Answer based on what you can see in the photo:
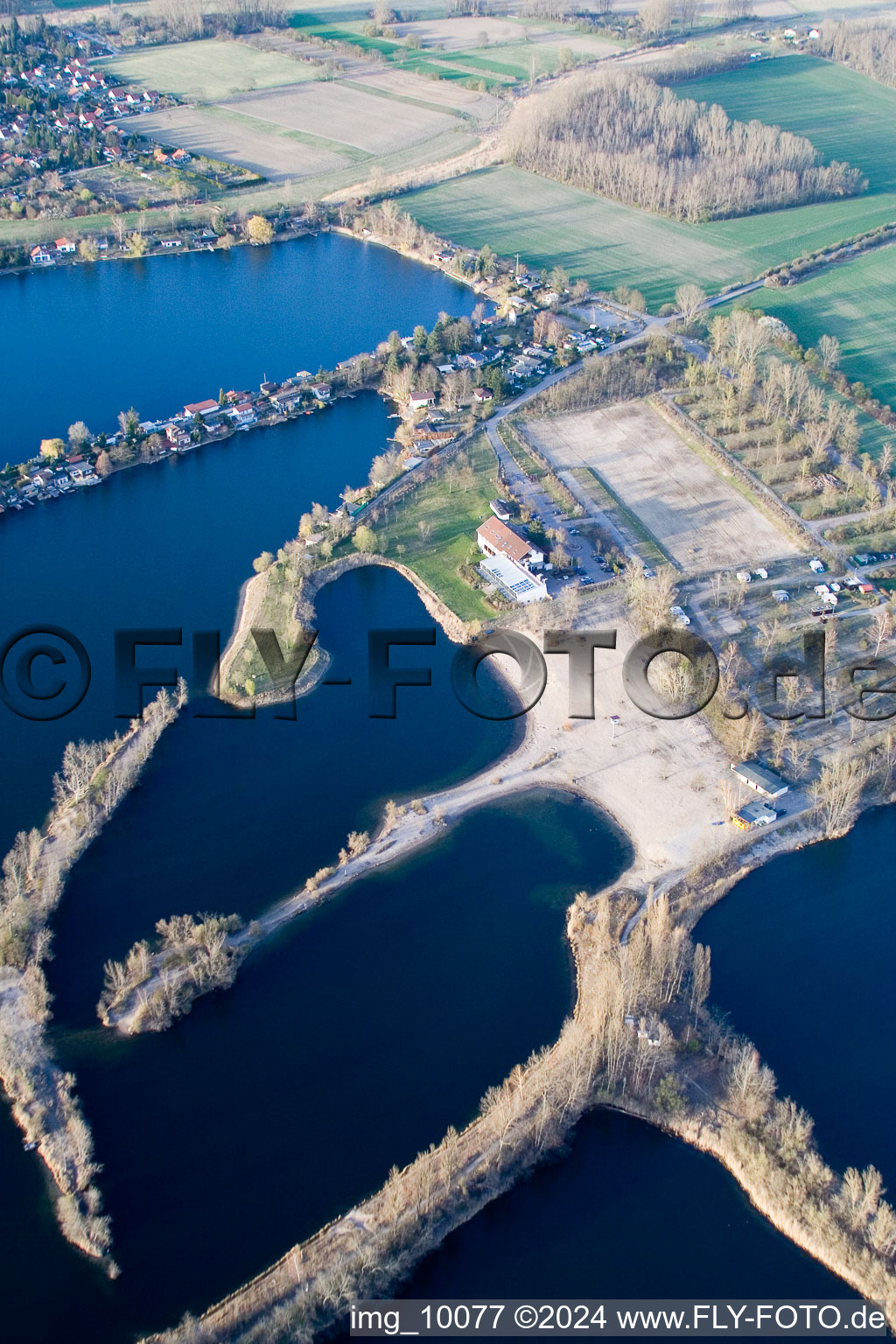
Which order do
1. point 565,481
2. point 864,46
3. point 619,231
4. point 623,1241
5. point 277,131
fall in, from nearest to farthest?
1. point 623,1241
2. point 565,481
3. point 619,231
4. point 277,131
5. point 864,46

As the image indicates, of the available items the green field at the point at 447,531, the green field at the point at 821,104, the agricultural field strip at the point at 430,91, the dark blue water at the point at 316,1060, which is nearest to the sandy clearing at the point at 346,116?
the agricultural field strip at the point at 430,91

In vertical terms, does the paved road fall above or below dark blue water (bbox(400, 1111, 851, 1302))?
above

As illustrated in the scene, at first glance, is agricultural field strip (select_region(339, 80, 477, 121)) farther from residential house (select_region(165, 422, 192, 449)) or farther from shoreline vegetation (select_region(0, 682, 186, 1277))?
shoreline vegetation (select_region(0, 682, 186, 1277))

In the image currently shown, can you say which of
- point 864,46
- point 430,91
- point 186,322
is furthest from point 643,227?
point 864,46

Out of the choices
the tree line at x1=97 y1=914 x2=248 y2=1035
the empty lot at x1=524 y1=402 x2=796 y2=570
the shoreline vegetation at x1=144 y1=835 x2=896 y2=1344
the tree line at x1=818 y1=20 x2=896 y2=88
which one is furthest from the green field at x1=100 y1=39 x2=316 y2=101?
the shoreline vegetation at x1=144 y1=835 x2=896 y2=1344

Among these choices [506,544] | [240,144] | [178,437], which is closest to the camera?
[506,544]

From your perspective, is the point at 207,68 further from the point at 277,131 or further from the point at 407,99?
the point at 407,99

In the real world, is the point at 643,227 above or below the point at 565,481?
above
